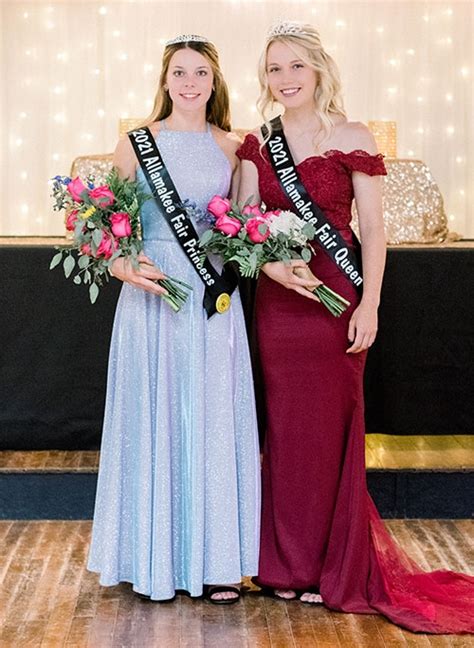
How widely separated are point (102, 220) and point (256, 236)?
40 cm

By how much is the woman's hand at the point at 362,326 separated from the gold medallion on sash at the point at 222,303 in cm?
34

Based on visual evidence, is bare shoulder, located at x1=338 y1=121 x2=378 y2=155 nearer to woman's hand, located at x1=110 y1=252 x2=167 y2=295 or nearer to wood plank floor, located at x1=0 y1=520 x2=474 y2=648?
woman's hand, located at x1=110 y1=252 x2=167 y2=295

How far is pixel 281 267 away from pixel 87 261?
0.50 meters

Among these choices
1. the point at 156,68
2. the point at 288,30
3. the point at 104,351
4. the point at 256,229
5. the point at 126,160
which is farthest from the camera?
the point at 156,68

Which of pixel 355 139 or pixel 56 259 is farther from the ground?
pixel 355 139

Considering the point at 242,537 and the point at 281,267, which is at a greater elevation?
the point at 281,267

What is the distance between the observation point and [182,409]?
3.56 m

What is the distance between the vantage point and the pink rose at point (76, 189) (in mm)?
3346

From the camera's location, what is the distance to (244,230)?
3.32 meters

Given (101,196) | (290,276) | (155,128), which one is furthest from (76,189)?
(290,276)

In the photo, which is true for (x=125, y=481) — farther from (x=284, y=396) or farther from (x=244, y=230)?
(x=244, y=230)

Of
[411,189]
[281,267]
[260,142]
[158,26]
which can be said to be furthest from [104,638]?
[158,26]

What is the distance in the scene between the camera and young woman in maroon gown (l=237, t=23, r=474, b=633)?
341 centimetres

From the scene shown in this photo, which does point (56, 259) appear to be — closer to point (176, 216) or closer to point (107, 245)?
point (107, 245)
